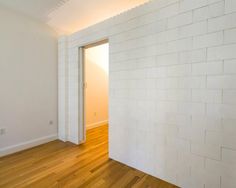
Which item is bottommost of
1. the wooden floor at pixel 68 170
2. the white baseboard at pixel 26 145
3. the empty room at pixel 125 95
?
the wooden floor at pixel 68 170

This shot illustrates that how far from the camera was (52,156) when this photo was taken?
2.35 meters

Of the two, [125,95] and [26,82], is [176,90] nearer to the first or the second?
[125,95]

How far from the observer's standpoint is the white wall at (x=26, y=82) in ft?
7.80

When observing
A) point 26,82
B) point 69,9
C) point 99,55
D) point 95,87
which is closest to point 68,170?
point 26,82

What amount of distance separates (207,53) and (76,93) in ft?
7.48

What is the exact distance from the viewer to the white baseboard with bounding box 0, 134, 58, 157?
2.39 m

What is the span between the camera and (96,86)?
402 cm

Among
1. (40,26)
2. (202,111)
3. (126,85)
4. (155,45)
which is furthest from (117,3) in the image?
(202,111)

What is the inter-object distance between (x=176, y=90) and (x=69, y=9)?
2.31m

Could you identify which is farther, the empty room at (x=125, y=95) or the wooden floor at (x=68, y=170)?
the wooden floor at (x=68, y=170)

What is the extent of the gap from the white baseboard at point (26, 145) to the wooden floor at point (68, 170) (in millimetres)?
103

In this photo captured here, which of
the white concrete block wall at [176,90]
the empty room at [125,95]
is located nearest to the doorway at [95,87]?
the empty room at [125,95]

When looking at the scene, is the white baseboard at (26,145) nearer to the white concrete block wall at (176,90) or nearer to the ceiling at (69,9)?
the white concrete block wall at (176,90)

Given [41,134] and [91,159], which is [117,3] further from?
[41,134]
